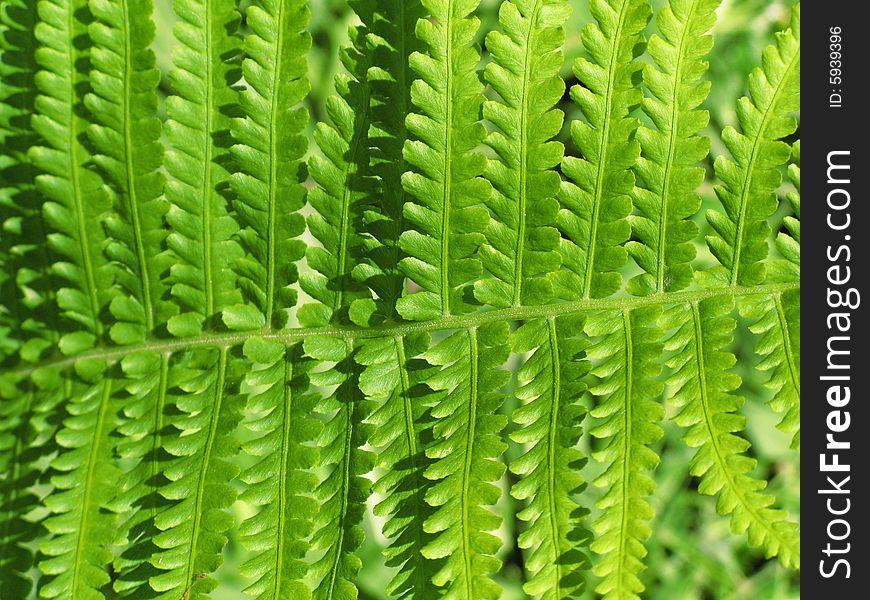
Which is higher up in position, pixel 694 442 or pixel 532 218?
pixel 532 218

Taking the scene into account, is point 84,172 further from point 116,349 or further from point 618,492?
point 618,492

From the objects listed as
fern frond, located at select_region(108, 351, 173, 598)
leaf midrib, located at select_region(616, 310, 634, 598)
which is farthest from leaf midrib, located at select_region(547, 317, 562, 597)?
fern frond, located at select_region(108, 351, 173, 598)

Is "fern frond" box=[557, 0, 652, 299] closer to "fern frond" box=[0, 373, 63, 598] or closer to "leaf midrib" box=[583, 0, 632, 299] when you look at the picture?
"leaf midrib" box=[583, 0, 632, 299]

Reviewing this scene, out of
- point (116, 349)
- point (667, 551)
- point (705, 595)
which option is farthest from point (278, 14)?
point (705, 595)

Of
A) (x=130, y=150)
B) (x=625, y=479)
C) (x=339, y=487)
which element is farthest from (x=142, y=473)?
(x=625, y=479)

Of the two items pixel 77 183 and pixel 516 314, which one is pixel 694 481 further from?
pixel 77 183

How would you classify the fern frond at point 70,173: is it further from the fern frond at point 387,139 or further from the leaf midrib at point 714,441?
the leaf midrib at point 714,441
